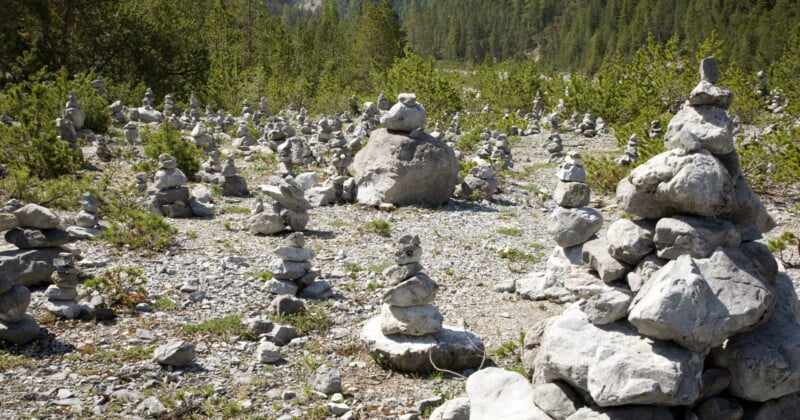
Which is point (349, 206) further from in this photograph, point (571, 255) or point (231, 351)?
point (231, 351)

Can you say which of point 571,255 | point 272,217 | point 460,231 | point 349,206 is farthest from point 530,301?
point 349,206

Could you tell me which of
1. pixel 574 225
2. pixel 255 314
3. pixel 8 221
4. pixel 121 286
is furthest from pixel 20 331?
pixel 574 225

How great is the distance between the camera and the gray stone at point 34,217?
30.5 feet

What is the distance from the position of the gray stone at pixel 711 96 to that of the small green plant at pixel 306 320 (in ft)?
17.6

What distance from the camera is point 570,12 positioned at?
10662 cm

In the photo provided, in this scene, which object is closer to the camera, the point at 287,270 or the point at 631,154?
the point at 287,270

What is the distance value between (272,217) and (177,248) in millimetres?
2025

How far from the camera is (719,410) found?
524cm

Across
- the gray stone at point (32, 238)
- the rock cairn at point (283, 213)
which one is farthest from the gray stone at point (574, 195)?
the gray stone at point (32, 238)

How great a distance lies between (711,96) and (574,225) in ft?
14.4

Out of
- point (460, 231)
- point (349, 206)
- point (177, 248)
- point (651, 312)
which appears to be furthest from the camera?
point (349, 206)

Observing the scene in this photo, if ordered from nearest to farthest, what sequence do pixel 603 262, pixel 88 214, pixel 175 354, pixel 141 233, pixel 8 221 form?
pixel 603 262, pixel 175 354, pixel 8 221, pixel 141 233, pixel 88 214

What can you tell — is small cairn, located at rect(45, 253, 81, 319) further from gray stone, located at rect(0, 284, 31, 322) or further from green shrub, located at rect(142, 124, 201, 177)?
green shrub, located at rect(142, 124, 201, 177)

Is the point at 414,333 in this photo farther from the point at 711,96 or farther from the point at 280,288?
the point at 711,96
